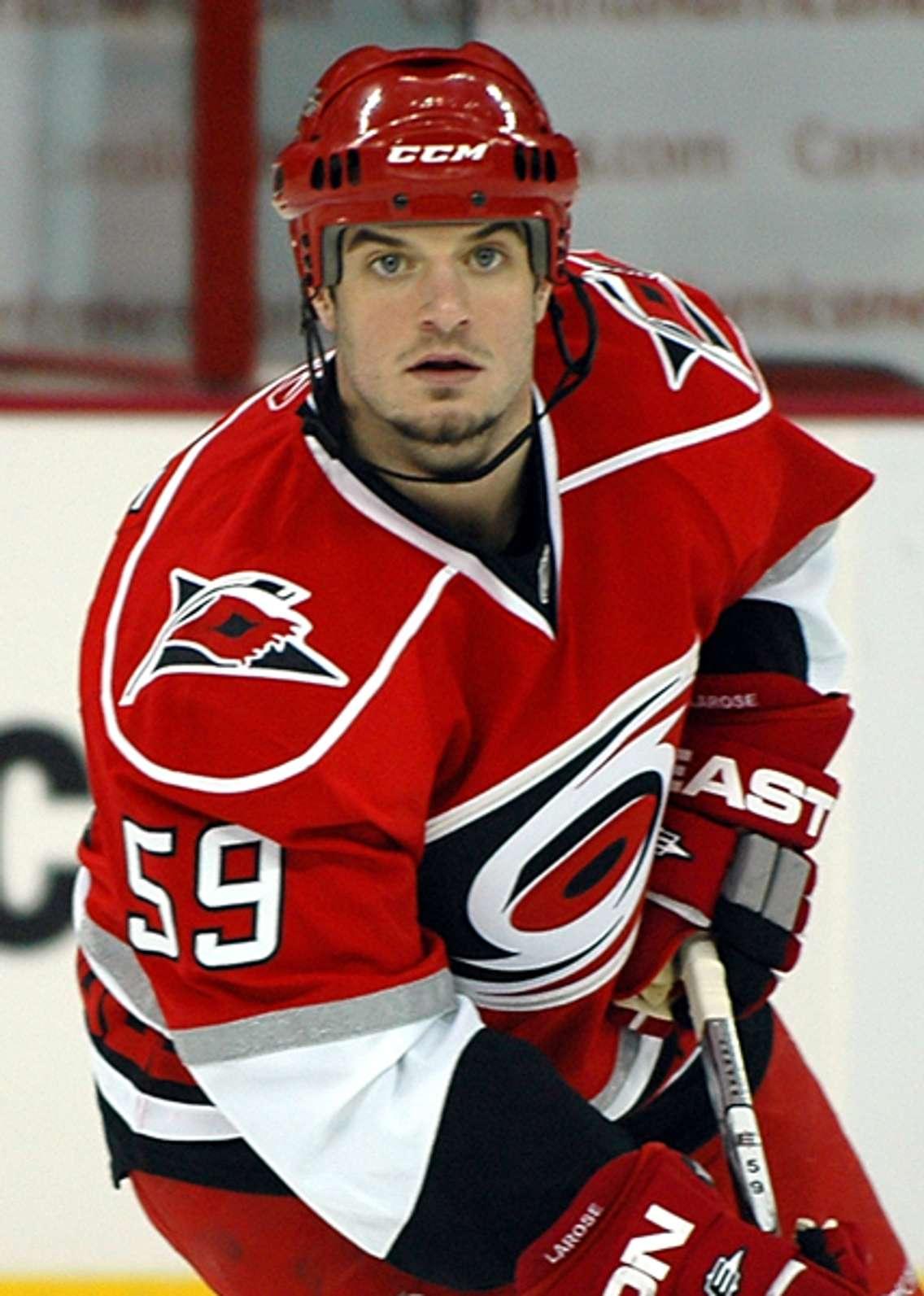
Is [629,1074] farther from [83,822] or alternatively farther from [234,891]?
[83,822]

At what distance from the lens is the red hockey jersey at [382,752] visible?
165 cm

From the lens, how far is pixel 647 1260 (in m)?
1.64

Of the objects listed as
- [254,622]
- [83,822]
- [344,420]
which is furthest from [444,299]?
[83,822]

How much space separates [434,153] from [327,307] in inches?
5.6

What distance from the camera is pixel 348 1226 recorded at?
68.0 inches

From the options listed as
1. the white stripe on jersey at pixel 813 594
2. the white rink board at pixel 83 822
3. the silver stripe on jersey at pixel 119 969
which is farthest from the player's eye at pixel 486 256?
the white rink board at pixel 83 822

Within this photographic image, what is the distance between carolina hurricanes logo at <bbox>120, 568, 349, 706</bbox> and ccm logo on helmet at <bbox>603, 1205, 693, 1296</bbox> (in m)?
0.39

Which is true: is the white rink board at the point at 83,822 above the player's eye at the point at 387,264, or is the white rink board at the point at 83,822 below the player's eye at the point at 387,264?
below

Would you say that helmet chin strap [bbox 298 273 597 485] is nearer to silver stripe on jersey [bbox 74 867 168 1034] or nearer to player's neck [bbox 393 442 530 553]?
A: player's neck [bbox 393 442 530 553]

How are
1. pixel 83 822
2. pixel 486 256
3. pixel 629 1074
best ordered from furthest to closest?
pixel 83 822
pixel 629 1074
pixel 486 256

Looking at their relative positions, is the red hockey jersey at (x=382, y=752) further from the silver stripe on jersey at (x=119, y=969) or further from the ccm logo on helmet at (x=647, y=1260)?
the ccm logo on helmet at (x=647, y=1260)

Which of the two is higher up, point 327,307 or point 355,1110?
point 327,307

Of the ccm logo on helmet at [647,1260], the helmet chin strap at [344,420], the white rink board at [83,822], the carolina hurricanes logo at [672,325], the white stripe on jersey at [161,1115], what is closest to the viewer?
the ccm logo on helmet at [647,1260]

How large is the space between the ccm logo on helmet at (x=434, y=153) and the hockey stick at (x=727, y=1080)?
0.65m
